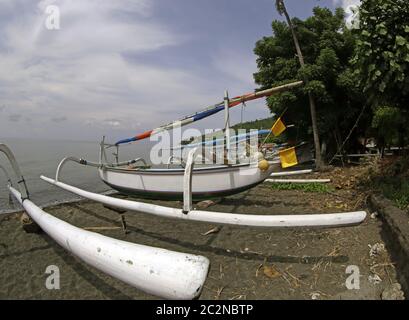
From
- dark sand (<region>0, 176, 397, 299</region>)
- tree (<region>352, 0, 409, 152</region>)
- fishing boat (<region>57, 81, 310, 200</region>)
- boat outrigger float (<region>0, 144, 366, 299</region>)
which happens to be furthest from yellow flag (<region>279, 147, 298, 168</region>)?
boat outrigger float (<region>0, 144, 366, 299</region>)

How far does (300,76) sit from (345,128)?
4937 mm

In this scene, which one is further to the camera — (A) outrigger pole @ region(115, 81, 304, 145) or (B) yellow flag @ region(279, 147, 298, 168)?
(A) outrigger pole @ region(115, 81, 304, 145)

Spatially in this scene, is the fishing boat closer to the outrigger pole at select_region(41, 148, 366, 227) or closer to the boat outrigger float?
the outrigger pole at select_region(41, 148, 366, 227)

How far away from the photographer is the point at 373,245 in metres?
4.95

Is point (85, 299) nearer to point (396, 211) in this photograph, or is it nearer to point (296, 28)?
point (396, 211)

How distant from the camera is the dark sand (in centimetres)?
409

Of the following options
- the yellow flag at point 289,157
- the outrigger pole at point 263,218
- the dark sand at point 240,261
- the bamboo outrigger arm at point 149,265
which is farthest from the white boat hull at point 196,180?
the bamboo outrigger arm at point 149,265

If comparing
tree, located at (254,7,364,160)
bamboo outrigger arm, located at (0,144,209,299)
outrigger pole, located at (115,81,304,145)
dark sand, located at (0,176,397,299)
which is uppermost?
tree, located at (254,7,364,160)

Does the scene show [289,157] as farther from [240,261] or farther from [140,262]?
[140,262]

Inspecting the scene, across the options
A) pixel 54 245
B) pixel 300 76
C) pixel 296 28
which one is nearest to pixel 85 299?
pixel 54 245

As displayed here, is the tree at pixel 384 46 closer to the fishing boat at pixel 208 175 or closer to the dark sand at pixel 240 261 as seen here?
the fishing boat at pixel 208 175

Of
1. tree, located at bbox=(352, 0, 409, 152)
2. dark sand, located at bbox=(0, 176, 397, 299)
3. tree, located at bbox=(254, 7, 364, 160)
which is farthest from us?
tree, located at bbox=(254, 7, 364, 160)

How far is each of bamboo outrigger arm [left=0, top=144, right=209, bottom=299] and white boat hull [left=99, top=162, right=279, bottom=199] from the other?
5.41 m
